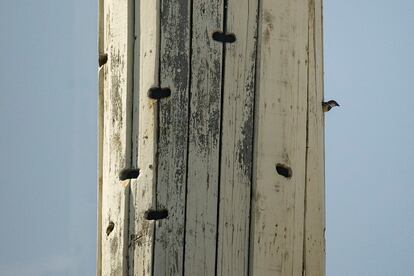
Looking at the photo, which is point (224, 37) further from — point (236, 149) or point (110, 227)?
point (110, 227)

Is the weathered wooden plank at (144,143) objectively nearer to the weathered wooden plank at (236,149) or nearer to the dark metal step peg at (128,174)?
the dark metal step peg at (128,174)

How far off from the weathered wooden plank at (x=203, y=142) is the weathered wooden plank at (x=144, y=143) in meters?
0.12

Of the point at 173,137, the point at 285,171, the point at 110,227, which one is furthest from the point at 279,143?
the point at 110,227

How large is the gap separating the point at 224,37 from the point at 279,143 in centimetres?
39

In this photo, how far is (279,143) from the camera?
111 inches

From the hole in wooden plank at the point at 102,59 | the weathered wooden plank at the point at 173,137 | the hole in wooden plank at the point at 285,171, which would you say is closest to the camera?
the weathered wooden plank at the point at 173,137

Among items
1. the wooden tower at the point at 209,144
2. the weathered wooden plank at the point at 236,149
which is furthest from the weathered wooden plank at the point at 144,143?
the weathered wooden plank at the point at 236,149

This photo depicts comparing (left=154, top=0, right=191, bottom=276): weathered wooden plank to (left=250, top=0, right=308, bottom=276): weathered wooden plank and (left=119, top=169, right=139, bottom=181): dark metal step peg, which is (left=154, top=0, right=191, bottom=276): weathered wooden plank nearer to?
(left=119, top=169, right=139, bottom=181): dark metal step peg

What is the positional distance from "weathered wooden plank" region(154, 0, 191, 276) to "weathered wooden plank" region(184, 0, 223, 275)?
22mm

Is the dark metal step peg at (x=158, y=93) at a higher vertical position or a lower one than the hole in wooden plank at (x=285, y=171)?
higher

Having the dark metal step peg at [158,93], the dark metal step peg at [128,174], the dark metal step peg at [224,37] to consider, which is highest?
the dark metal step peg at [224,37]

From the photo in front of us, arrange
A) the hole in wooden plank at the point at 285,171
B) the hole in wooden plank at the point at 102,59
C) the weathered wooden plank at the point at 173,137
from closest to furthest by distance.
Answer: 1. the weathered wooden plank at the point at 173,137
2. the hole in wooden plank at the point at 285,171
3. the hole in wooden plank at the point at 102,59

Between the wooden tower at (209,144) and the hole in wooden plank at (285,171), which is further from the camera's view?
the hole in wooden plank at (285,171)

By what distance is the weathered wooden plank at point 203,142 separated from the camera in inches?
107
